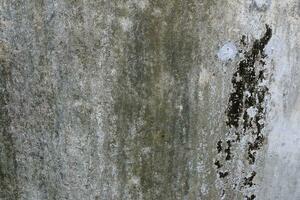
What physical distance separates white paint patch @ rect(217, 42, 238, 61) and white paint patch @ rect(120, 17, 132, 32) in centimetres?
36

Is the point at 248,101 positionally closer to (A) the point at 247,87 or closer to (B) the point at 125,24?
(A) the point at 247,87

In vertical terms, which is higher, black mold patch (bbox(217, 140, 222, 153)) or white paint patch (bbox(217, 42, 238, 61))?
white paint patch (bbox(217, 42, 238, 61))

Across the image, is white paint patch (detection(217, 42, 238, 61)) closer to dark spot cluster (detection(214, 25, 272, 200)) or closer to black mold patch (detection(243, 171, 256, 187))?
dark spot cluster (detection(214, 25, 272, 200))

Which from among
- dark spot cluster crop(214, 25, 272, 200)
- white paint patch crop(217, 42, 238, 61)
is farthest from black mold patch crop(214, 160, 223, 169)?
white paint patch crop(217, 42, 238, 61)

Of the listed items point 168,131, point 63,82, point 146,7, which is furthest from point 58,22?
point 168,131

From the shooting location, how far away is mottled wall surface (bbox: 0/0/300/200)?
5.44ft

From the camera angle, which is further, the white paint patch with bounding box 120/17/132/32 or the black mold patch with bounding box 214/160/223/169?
the black mold patch with bounding box 214/160/223/169

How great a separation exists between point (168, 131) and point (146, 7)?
50cm

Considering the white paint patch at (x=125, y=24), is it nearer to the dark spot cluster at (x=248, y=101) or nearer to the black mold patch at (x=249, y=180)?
the dark spot cluster at (x=248, y=101)

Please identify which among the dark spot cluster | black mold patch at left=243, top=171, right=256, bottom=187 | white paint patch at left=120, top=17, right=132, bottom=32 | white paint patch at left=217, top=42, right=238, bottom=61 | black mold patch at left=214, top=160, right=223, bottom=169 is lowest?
black mold patch at left=243, top=171, right=256, bottom=187

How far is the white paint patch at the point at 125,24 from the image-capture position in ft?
5.42

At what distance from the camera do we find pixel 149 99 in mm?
1738

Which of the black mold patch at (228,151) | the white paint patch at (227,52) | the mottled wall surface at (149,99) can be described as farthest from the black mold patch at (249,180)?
the white paint patch at (227,52)

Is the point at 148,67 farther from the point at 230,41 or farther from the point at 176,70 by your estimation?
the point at 230,41
